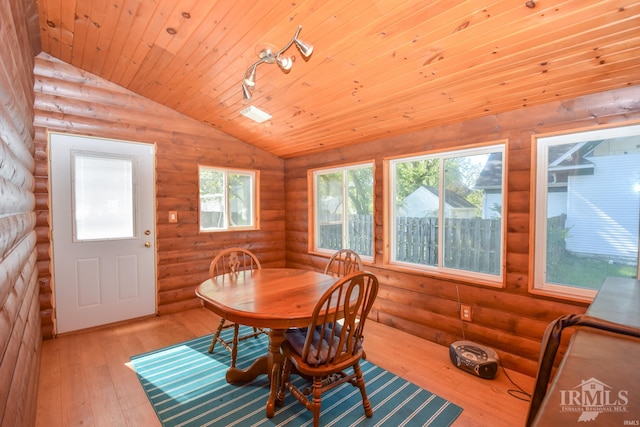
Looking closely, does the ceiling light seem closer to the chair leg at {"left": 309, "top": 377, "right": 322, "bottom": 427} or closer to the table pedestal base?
the table pedestal base

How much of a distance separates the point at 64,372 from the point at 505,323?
3492 mm

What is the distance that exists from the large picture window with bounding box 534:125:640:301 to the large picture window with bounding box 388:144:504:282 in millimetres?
301

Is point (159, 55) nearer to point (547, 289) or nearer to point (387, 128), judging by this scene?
point (387, 128)

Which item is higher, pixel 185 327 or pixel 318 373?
pixel 318 373

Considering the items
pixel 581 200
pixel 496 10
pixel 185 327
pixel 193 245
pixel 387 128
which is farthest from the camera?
pixel 193 245

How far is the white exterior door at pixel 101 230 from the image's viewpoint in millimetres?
2887

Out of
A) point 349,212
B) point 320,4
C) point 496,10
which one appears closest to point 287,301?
point 320,4

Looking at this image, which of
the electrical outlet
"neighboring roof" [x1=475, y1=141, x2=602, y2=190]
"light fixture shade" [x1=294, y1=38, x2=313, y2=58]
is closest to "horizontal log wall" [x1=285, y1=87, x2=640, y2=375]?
the electrical outlet

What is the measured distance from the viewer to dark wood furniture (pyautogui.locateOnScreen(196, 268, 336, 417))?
5.16 feet

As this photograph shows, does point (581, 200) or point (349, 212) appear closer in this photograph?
point (581, 200)

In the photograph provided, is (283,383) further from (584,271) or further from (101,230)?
(101,230)

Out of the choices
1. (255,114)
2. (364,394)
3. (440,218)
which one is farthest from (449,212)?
(255,114)

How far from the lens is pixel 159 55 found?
241 cm

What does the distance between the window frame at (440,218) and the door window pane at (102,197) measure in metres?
2.85
